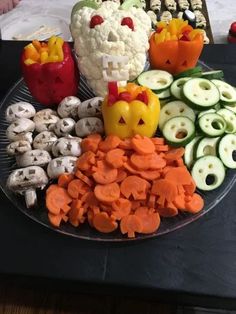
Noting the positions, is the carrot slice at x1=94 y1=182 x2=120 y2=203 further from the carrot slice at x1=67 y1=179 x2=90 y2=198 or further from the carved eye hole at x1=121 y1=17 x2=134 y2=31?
the carved eye hole at x1=121 y1=17 x2=134 y2=31

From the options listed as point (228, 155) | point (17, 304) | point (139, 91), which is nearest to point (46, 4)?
point (139, 91)

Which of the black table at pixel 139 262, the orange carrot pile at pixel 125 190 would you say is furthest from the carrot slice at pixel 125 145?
the black table at pixel 139 262

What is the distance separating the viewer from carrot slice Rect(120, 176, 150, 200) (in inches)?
31.6

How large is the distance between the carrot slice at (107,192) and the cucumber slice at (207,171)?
0.18m

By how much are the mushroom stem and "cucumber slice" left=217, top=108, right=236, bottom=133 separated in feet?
1.52

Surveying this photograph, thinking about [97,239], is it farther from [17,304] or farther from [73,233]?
[17,304]

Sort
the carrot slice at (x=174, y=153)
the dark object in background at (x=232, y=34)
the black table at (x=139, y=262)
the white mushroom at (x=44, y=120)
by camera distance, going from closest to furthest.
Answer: the black table at (x=139, y=262), the carrot slice at (x=174, y=153), the white mushroom at (x=44, y=120), the dark object in background at (x=232, y=34)

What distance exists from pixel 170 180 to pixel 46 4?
1223mm

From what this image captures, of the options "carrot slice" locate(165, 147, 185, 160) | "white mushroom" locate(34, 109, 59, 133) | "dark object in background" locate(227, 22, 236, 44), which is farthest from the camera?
"dark object in background" locate(227, 22, 236, 44)

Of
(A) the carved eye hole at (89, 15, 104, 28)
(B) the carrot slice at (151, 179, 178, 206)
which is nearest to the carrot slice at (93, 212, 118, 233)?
(B) the carrot slice at (151, 179, 178, 206)

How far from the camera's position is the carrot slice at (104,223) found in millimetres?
780

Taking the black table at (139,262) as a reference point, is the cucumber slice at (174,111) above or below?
above

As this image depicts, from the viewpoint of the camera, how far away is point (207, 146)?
2.94 ft

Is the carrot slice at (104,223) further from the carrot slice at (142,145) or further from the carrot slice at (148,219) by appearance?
the carrot slice at (142,145)
